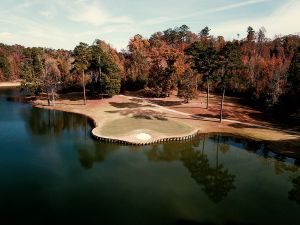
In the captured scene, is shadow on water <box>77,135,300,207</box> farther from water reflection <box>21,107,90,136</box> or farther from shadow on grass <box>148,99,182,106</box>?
shadow on grass <box>148,99,182,106</box>

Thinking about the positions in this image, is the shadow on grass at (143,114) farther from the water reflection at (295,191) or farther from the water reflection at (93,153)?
the water reflection at (295,191)

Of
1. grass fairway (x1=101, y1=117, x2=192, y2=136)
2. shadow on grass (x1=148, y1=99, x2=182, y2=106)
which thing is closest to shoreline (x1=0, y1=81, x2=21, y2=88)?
shadow on grass (x1=148, y1=99, x2=182, y2=106)

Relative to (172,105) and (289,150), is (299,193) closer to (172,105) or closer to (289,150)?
(289,150)

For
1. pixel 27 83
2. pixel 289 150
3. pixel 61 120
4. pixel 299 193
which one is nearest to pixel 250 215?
pixel 299 193

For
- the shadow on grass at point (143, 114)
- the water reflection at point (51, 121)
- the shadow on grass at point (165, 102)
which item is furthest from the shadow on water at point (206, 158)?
the shadow on grass at point (165, 102)

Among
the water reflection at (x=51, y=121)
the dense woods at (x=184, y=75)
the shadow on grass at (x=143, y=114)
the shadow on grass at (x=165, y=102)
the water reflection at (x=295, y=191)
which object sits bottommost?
the water reflection at (x=295, y=191)

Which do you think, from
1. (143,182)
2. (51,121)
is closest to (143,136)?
(143,182)

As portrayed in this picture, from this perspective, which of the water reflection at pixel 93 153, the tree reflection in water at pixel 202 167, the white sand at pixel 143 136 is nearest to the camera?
the tree reflection in water at pixel 202 167
